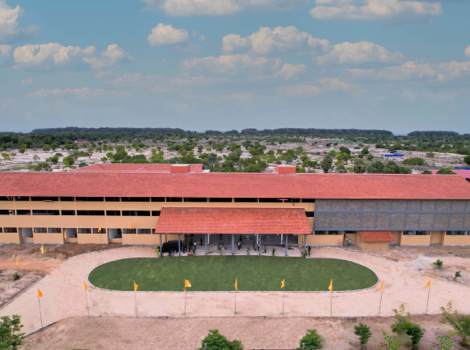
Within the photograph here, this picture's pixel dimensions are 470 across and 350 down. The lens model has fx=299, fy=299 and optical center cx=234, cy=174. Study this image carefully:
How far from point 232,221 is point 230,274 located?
21.2ft

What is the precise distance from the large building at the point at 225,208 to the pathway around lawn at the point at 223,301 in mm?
8401

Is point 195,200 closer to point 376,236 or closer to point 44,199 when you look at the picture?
point 44,199

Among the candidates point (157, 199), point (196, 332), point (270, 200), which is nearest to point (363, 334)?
point (196, 332)

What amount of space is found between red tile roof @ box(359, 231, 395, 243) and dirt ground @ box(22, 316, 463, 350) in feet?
41.4

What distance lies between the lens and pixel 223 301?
26.0m

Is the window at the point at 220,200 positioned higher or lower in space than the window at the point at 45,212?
higher

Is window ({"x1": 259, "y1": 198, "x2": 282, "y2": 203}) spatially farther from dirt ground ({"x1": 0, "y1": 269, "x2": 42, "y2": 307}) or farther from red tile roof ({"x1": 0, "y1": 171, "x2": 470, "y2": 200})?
dirt ground ({"x1": 0, "y1": 269, "x2": 42, "y2": 307})

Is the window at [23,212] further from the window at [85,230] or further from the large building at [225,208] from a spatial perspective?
the window at [85,230]

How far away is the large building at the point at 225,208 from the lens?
36812mm

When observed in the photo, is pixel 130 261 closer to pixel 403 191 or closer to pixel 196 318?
pixel 196 318

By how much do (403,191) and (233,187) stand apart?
2144 cm

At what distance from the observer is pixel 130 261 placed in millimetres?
33188

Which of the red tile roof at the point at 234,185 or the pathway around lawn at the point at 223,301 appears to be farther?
the red tile roof at the point at 234,185

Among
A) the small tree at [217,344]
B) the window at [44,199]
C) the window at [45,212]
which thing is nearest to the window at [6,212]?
the window at [45,212]
